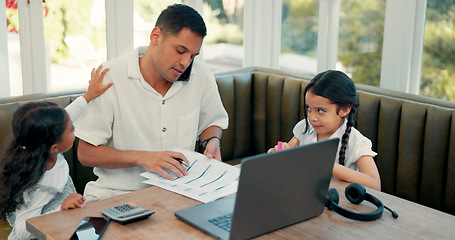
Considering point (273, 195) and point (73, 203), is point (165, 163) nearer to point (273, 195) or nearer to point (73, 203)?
point (73, 203)

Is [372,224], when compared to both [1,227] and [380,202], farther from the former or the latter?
[1,227]

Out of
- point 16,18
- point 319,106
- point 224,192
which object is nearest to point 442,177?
point 319,106

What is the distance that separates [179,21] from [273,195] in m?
0.93

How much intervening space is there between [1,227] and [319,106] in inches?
55.8

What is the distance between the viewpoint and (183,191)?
179cm

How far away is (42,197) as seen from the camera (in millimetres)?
1900

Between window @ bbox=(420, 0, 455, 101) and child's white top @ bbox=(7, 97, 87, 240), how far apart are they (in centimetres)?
203

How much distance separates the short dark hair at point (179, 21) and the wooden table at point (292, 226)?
694 mm

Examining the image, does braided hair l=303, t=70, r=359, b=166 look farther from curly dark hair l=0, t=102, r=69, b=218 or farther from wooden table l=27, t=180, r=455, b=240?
curly dark hair l=0, t=102, r=69, b=218

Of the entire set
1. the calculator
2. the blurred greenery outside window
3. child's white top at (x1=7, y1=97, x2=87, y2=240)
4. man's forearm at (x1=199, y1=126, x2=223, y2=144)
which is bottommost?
child's white top at (x1=7, y1=97, x2=87, y2=240)

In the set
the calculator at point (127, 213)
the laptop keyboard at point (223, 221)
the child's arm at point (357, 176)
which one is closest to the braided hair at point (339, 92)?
the child's arm at point (357, 176)

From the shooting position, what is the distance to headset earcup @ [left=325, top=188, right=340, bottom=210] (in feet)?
5.48

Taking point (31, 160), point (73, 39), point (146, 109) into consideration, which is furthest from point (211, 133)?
point (73, 39)

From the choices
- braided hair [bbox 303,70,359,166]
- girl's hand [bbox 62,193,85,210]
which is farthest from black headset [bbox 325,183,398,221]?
girl's hand [bbox 62,193,85,210]
